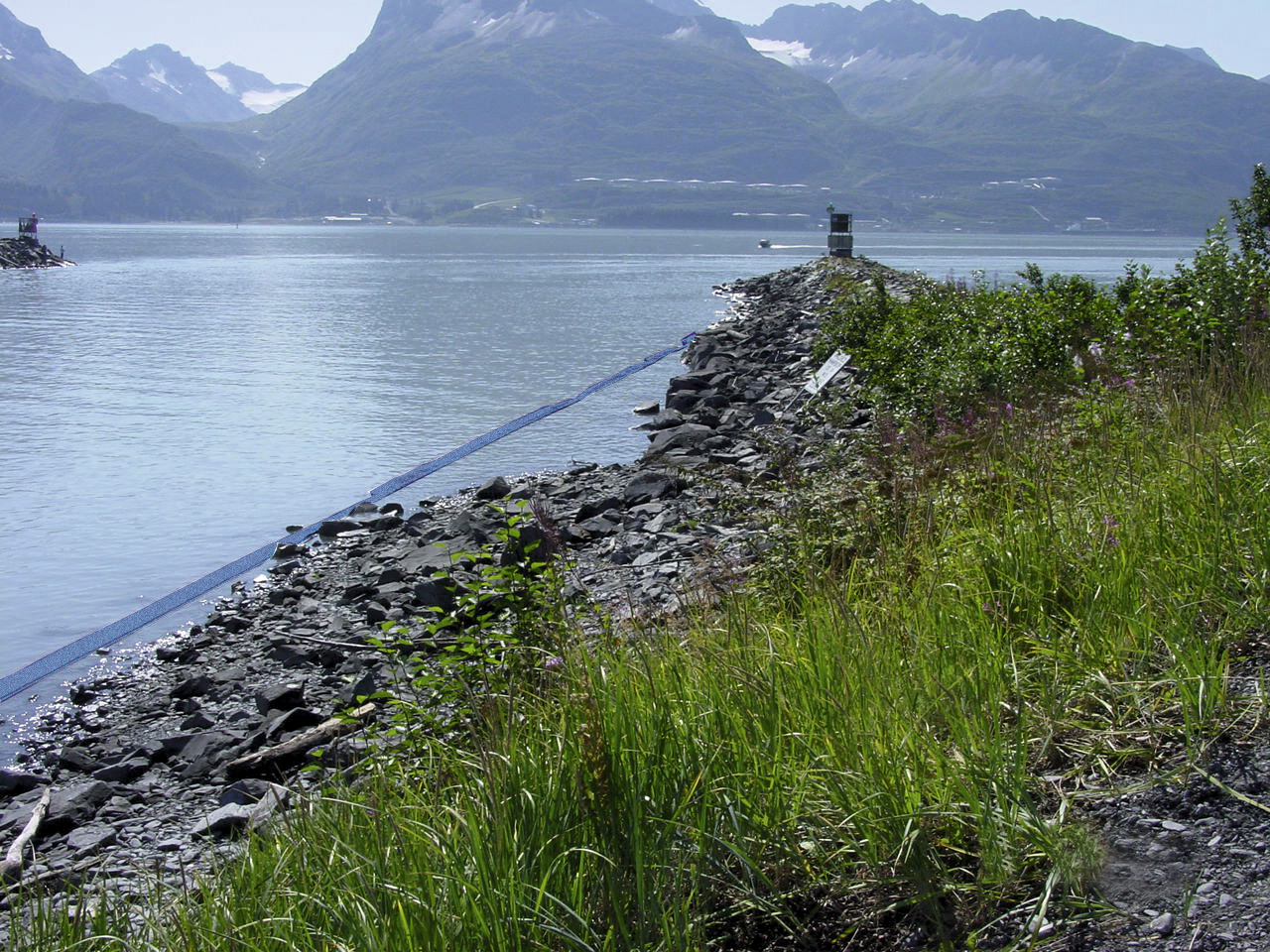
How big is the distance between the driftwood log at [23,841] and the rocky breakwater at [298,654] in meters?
0.02

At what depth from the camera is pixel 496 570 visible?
580 centimetres

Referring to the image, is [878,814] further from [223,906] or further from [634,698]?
[223,906]

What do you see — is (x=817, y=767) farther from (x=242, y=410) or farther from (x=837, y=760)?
(x=242, y=410)

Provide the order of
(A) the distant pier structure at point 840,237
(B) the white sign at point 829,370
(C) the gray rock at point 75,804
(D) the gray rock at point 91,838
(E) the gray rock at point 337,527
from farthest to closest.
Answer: (A) the distant pier structure at point 840,237 < (B) the white sign at point 829,370 < (E) the gray rock at point 337,527 < (C) the gray rock at point 75,804 < (D) the gray rock at point 91,838

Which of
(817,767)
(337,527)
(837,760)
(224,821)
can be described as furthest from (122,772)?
(337,527)

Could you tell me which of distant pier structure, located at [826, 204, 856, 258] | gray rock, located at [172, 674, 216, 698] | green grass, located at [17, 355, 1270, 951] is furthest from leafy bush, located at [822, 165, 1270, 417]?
distant pier structure, located at [826, 204, 856, 258]

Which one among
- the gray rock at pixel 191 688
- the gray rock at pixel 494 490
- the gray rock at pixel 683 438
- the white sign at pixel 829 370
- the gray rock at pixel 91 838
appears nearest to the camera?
the gray rock at pixel 91 838

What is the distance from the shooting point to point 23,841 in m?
6.13

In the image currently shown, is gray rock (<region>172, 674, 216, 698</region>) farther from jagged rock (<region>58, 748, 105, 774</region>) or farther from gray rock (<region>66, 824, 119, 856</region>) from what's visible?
gray rock (<region>66, 824, 119, 856</region>)

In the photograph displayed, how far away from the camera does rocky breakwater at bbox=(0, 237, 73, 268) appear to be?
77500 mm

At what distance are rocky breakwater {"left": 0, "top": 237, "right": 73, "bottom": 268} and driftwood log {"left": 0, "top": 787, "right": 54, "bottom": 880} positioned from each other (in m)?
80.7

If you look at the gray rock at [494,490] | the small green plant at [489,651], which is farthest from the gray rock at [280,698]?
the gray rock at [494,490]

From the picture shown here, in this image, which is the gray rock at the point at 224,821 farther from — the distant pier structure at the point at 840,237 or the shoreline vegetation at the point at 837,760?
the distant pier structure at the point at 840,237

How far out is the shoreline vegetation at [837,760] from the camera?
9.70 feet
